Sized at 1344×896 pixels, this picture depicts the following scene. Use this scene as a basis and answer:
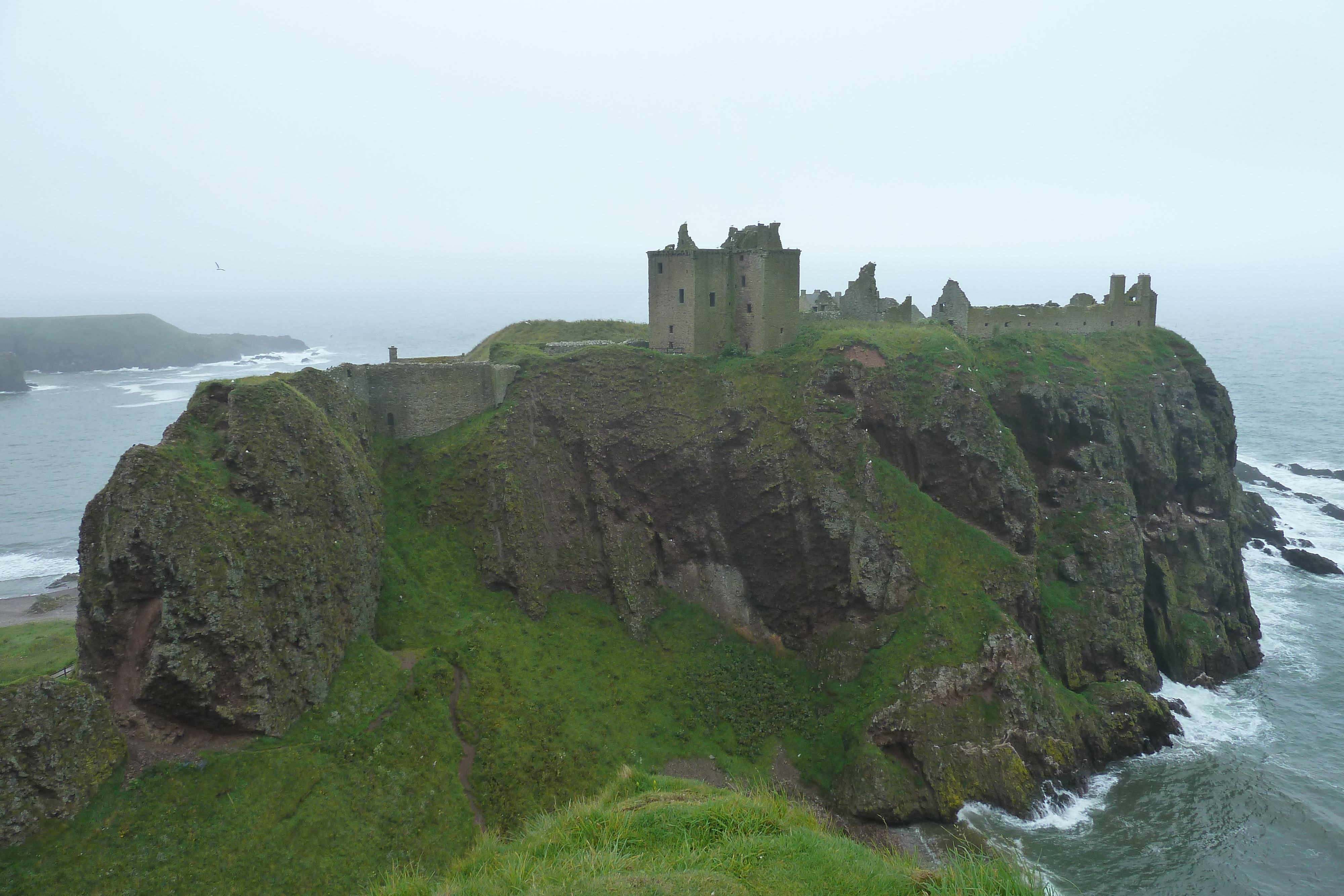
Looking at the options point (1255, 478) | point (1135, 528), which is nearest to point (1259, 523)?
point (1255, 478)

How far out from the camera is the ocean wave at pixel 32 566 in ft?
238

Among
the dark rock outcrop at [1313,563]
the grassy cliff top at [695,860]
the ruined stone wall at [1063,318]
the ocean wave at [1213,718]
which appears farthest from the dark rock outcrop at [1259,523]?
the grassy cliff top at [695,860]

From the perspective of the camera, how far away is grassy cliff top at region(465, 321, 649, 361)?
2606 inches

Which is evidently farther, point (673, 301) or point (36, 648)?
point (673, 301)

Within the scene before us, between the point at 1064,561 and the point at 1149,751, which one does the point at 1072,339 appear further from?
the point at 1149,751

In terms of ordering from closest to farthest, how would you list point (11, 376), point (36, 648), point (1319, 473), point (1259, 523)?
point (36, 648)
point (1259, 523)
point (1319, 473)
point (11, 376)

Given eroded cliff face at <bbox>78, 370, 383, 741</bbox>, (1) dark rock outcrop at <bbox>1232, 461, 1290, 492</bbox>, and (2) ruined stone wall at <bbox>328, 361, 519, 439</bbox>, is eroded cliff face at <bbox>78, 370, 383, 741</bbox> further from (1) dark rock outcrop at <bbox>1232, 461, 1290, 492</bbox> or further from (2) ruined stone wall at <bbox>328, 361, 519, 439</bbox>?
(1) dark rock outcrop at <bbox>1232, 461, 1290, 492</bbox>

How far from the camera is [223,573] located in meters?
31.5

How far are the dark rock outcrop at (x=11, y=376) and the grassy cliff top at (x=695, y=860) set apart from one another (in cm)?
19217

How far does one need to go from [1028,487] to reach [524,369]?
31.7m

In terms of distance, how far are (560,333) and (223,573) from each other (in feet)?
→ 137

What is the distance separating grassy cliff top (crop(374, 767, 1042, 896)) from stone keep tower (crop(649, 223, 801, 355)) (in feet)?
129

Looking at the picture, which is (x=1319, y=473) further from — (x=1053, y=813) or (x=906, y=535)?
(x=1053, y=813)

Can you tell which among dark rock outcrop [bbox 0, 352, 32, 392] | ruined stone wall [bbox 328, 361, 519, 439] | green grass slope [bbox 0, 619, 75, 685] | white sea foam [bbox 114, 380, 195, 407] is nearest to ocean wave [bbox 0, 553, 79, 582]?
green grass slope [bbox 0, 619, 75, 685]
